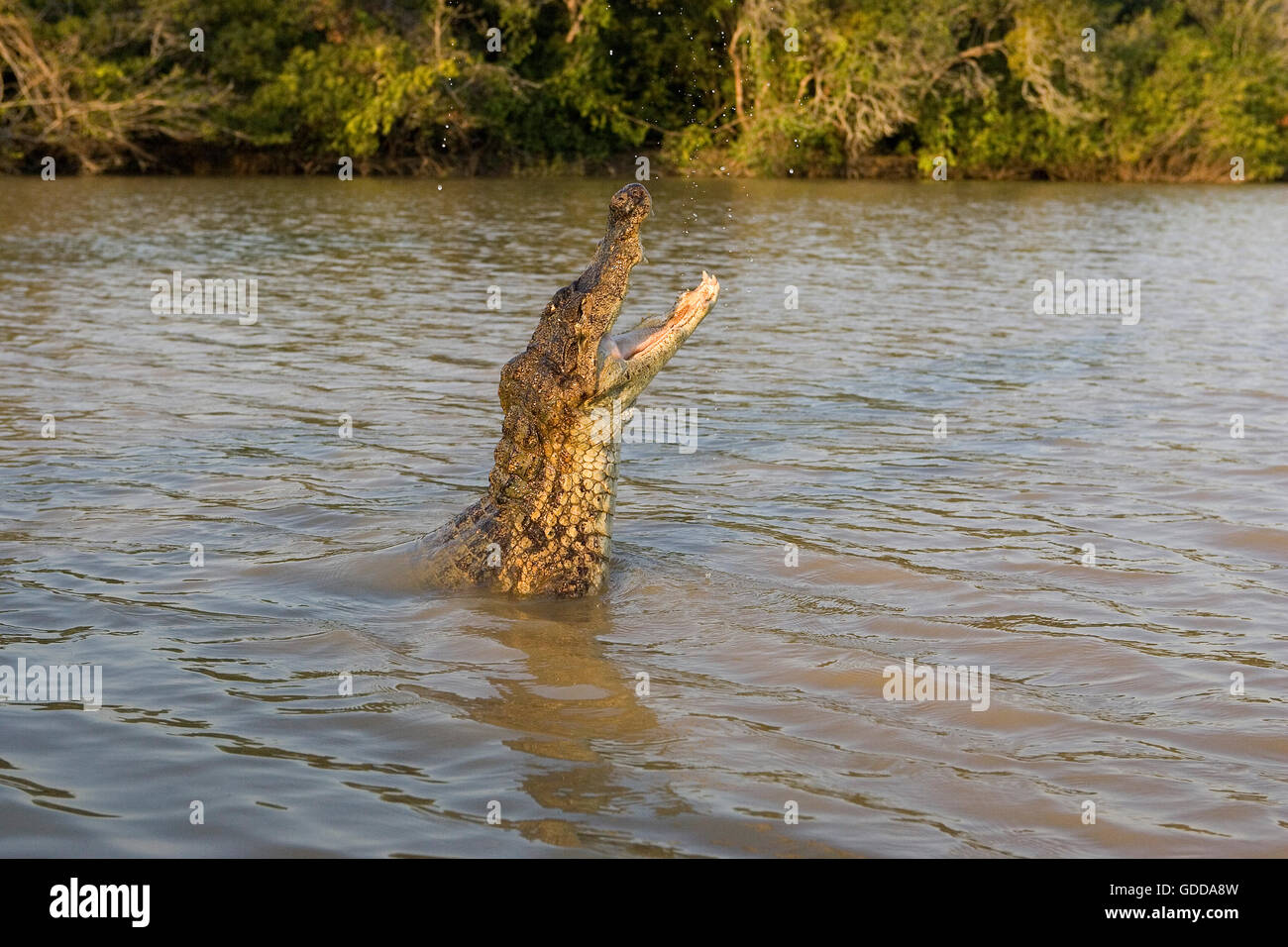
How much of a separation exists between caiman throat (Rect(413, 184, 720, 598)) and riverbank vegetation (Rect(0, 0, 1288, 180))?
973 inches

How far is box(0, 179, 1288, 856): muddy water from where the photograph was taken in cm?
421

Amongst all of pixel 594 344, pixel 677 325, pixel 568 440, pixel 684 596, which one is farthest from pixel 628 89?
pixel 684 596

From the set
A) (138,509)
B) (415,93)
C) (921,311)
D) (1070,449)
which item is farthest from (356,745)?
(415,93)

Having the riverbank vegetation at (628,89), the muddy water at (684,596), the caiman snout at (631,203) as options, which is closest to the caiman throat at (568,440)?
the caiman snout at (631,203)

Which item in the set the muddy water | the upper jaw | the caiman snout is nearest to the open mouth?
the upper jaw

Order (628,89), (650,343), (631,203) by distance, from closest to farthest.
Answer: (631,203)
(650,343)
(628,89)

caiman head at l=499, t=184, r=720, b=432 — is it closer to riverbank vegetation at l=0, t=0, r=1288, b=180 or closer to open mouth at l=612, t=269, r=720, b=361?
open mouth at l=612, t=269, r=720, b=361

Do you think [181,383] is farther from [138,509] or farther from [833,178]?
[833,178]

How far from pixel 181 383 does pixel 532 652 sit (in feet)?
19.3

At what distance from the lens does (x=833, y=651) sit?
5609 mm

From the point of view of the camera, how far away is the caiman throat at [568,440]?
6.27 meters

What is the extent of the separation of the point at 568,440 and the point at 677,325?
2.42 feet

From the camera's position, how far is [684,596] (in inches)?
249

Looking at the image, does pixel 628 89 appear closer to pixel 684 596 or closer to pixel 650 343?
pixel 650 343
